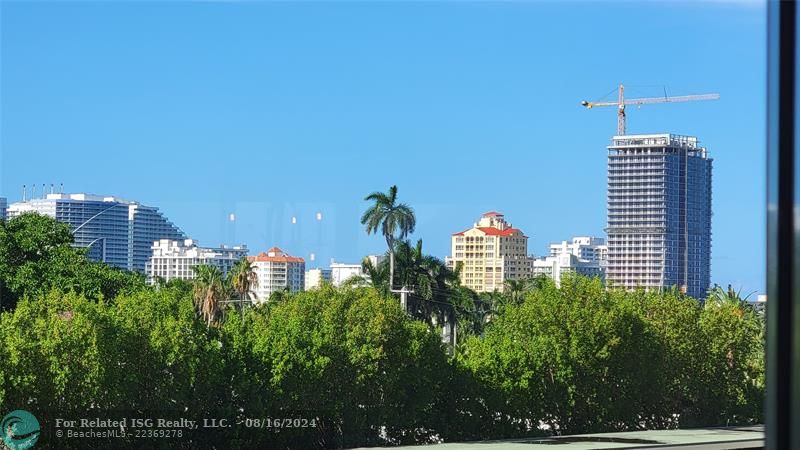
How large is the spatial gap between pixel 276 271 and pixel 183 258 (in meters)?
1.93

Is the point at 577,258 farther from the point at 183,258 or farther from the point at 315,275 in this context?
the point at 315,275

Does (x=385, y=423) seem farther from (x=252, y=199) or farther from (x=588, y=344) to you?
(x=252, y=199)

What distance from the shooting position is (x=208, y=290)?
1504cm

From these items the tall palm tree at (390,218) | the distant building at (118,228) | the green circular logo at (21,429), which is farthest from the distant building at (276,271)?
the green circular logo at (21,429)

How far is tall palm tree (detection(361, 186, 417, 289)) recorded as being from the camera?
15.0 meters

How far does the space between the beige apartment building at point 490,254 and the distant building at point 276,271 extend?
10.8 ft

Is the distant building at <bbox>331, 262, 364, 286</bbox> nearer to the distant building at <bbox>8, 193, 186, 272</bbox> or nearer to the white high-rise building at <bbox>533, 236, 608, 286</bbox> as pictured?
the distant building at <bbox>8, 193, 186, 272</bbox>

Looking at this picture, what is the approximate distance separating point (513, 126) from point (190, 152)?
4.58 metres

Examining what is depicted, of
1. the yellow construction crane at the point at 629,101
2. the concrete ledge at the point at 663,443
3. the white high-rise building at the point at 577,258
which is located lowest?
the concrete ledge at the point at 663,443

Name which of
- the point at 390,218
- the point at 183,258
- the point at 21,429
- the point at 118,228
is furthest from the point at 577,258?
the point at 21,429

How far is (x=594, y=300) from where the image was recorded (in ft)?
36.6

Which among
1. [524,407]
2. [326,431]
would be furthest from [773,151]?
[524,407]

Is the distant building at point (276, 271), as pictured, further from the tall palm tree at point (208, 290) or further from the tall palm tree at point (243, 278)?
the tall palm tree at point (208, 290)

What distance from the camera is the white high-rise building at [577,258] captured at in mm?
20359
